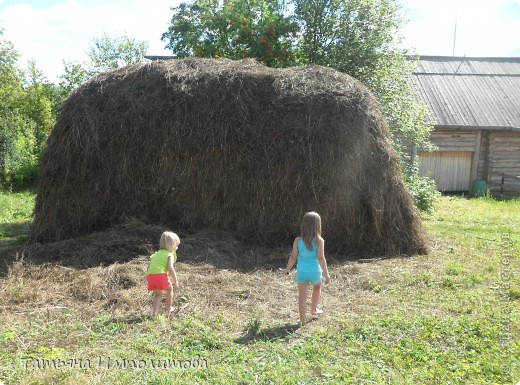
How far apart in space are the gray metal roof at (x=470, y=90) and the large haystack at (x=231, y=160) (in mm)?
11488

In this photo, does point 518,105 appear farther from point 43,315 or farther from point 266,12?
point 43,315

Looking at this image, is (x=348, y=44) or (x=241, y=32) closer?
(x=348, y=44)

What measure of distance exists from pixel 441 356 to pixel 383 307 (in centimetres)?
136

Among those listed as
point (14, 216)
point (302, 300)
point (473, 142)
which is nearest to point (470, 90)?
point (473, 142)

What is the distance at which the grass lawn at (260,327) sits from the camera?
3947mm

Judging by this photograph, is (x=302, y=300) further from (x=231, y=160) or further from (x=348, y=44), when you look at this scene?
(x=348, y=44)

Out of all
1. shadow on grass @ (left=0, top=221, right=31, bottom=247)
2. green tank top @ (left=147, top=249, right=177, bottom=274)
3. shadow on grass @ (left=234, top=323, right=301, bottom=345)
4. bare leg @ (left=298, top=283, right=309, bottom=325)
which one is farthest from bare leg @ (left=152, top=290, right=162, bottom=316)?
shadow on grass @ (left=0, top=221, right=31, bottom=247)

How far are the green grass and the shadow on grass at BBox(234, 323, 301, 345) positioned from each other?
20.4 ft

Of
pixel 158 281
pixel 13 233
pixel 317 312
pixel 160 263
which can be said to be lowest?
pixel 13 233

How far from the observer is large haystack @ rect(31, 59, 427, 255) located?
838 cm

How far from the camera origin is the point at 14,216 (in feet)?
40.4

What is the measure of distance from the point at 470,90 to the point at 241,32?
1248 cm

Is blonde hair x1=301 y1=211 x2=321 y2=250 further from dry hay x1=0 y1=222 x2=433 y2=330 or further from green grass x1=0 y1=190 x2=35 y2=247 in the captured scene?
green grass x1=0 y1=190 x2=35 y2=247

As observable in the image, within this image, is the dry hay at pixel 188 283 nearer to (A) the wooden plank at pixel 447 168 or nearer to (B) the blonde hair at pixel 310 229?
(B) the blonde hair at pixel 310 229
